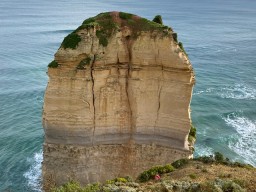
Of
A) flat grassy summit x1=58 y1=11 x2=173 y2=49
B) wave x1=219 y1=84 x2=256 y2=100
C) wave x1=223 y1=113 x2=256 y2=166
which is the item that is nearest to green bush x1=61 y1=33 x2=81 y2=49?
flat grassy summit x1=58 y1=11 x2=173 y2=49

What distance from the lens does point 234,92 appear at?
57562mm

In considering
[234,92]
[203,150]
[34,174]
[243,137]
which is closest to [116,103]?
[34,174]

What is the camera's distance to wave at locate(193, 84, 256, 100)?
184 feet

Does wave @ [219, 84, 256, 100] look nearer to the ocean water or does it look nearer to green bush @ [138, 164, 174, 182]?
the ocean water

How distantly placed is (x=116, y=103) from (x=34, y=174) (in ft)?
41.0

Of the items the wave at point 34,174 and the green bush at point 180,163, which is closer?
the green bush at point 180,163

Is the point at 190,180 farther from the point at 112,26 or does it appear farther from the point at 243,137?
the point at 243,137

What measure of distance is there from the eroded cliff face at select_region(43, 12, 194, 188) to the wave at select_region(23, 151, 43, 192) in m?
3.87

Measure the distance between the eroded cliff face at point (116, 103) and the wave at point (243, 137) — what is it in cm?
1412

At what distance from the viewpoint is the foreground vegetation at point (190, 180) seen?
19.8 m

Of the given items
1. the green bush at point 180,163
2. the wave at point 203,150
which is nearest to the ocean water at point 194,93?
the wave at point 203,150

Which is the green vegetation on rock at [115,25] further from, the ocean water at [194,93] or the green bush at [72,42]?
the ocean water at [194,93]

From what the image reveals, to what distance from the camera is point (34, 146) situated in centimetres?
4159

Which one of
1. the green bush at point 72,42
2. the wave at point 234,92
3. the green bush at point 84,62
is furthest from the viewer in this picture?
the wave at point 234,92
